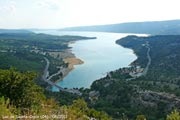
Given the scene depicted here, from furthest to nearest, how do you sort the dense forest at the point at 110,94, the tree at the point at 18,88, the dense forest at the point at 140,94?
the dense forest at the point at 140,94 < the dense forest at the point at 110,94 < the tree at the point at 18,88

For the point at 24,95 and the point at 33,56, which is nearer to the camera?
the point at 24,95

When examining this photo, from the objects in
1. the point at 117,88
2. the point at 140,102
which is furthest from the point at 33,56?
the point at 140,102

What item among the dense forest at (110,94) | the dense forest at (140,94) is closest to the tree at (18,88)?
the dense forest at (110,94)

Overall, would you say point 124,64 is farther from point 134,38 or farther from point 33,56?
point 134,38

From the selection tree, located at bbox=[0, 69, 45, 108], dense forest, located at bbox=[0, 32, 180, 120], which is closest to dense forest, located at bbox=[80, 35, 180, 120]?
dense forest, located at bbox=[0, 32, 180, 120]

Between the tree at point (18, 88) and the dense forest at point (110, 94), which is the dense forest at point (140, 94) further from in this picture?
the tree at point (18, 88)

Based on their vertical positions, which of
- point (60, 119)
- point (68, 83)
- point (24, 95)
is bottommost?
point (68, 83)

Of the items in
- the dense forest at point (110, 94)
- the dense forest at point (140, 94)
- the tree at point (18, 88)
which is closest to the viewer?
the tree at point (18, 88)

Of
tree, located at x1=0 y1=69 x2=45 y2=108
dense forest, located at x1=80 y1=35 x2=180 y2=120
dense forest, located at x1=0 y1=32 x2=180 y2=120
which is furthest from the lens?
dense forest, located at x1=80 y1=35 x2=180 y2=120

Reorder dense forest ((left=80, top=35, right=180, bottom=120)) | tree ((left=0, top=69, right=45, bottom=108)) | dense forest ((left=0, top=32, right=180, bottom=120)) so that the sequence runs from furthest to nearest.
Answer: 1. dense forest ((left=80, top=35, right=180, bottom=120))
2. dense forest ((left=0, top=32, right=180, bottom=120))
3. tree ((left=0, top=69, right=45, bottom=108))

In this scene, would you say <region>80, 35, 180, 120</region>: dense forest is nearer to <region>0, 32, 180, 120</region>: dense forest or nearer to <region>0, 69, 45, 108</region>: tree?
<region>0, 32, 180, 120</region>: dense forest

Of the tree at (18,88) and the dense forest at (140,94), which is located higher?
the tree at (18,88)
